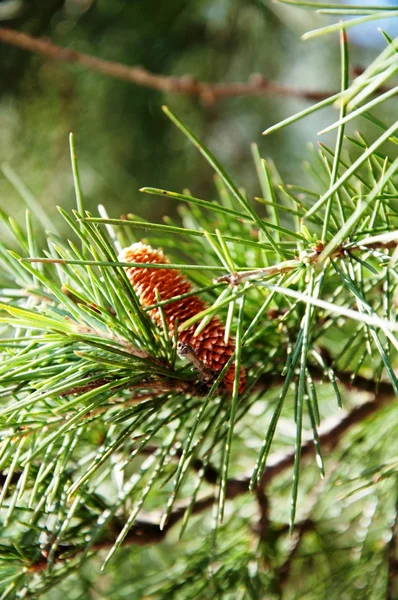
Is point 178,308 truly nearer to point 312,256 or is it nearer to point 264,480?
point 312,256

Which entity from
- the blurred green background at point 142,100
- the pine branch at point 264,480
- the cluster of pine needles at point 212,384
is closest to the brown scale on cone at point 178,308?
the cluster of pine needles at point 212,384

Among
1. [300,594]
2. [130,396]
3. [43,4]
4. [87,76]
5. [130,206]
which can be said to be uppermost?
[43,4]

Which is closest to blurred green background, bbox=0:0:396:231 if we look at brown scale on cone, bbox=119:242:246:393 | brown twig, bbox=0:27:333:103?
brown twig, bbox=0:27:333:103

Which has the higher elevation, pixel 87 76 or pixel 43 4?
pixel 43 4

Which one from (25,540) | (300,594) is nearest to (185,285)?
(25,540)

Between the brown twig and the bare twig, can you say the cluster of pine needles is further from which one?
the brown twig

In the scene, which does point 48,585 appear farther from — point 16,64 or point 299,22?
point 16,64
